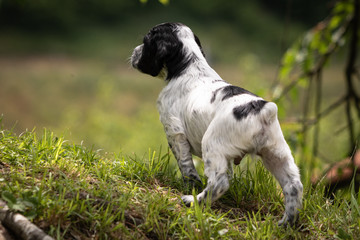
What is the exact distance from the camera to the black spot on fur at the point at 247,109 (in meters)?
3.11

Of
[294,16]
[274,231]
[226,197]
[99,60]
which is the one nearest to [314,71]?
[226,197]

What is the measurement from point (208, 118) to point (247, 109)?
33 centimetres

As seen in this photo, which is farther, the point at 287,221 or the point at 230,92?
the point at 230,92

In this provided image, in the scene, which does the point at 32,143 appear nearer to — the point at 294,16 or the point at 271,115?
the point at 271,115

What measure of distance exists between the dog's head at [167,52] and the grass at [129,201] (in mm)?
721

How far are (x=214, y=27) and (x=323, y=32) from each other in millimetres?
9085

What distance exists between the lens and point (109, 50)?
43.5 ft

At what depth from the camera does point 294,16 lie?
1502cm

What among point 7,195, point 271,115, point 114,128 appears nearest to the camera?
point 7,195

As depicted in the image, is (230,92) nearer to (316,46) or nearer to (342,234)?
(342,234)

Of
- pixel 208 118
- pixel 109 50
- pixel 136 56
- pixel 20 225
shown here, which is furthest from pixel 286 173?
pixel 109 50

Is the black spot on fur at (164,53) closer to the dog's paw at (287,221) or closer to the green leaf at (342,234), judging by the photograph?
the dog's paw at (287,221)

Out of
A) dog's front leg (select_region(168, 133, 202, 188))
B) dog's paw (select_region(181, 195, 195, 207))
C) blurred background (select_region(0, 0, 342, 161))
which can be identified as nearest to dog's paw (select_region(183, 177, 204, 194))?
dog's front leg (select_region(168, 133, 202, 188))

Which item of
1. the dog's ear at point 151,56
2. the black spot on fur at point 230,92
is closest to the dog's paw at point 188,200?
the black spot on fur at point 230,92
